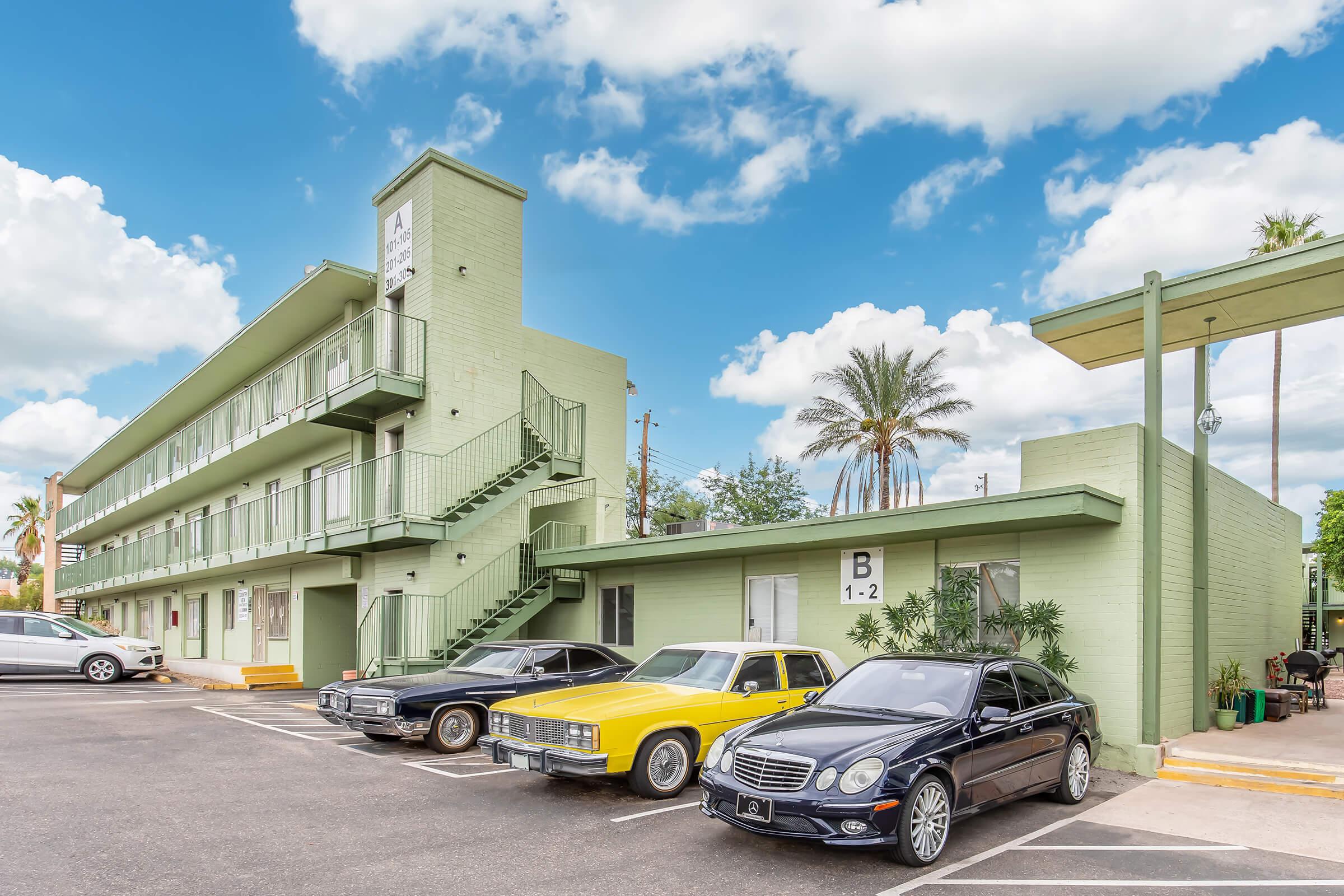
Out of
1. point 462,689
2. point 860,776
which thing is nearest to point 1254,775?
point 860,776

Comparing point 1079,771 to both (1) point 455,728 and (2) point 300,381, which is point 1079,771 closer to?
(1) point 455,728

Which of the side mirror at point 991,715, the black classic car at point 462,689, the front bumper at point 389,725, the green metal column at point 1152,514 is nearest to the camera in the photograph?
the side mirror at point 991,715

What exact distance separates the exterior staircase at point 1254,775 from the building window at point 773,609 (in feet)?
19.3

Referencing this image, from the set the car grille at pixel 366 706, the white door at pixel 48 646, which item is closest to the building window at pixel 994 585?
the car grille at pixel 366 706

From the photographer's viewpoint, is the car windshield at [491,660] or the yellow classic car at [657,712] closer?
the yellow classic car at [657,712]

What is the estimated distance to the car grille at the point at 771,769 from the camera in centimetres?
637

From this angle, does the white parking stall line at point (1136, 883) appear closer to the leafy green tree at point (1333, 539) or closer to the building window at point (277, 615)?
the building window at point (277, 615)

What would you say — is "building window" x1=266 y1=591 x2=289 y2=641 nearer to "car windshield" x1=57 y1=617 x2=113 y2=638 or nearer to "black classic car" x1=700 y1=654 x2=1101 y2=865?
"car windshield" x1=57 y1=617 x2=113 y2=638

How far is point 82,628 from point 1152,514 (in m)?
25.0

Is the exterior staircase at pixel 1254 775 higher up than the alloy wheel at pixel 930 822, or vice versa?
the alloy wheel at pixel 930 822

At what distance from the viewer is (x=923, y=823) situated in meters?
6.49

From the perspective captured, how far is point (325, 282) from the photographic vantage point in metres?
19.9

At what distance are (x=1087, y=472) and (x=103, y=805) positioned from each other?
37.4 ft

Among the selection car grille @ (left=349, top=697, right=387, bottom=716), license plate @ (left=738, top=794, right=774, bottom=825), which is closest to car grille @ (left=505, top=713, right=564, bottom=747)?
license plate @ (left=738, top=794, right=774, bottom=825)
